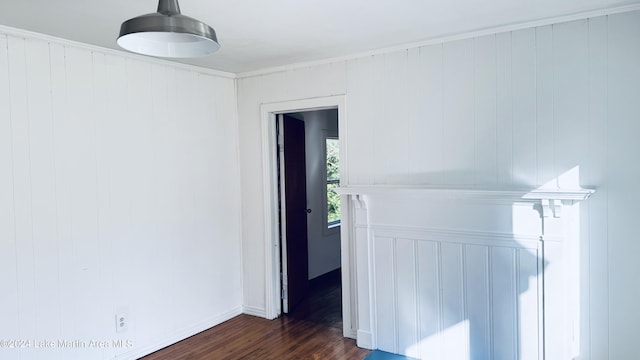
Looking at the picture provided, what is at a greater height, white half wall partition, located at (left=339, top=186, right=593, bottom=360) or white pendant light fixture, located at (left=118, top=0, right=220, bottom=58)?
white pendant light fixture, located at (left=118, top=0, right=220, bottom=58)

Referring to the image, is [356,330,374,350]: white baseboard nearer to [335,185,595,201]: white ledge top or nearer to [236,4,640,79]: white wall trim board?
[335,185,595,201]: white ledge top

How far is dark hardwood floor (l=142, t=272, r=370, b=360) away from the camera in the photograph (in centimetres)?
341

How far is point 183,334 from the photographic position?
378cm

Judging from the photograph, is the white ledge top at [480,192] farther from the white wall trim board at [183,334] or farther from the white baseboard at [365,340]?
the white wall trim board at [183,334]

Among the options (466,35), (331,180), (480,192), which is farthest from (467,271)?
(331,180)

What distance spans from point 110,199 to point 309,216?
103 inches

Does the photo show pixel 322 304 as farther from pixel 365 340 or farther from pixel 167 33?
pixel 167 33

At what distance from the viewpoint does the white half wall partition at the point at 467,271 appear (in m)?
2.78

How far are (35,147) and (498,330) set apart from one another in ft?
10.8

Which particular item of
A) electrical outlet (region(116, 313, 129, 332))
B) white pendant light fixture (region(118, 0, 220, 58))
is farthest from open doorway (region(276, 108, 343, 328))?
white pendant light fixture (region(118, 0, 220, 58))

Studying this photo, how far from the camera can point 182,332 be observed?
377 centimetres

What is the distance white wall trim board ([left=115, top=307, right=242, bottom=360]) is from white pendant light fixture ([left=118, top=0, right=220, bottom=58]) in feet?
8.14

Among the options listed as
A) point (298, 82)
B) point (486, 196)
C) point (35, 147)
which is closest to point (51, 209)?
point (35, 147)

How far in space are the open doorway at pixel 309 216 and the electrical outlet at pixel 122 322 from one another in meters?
1.48
